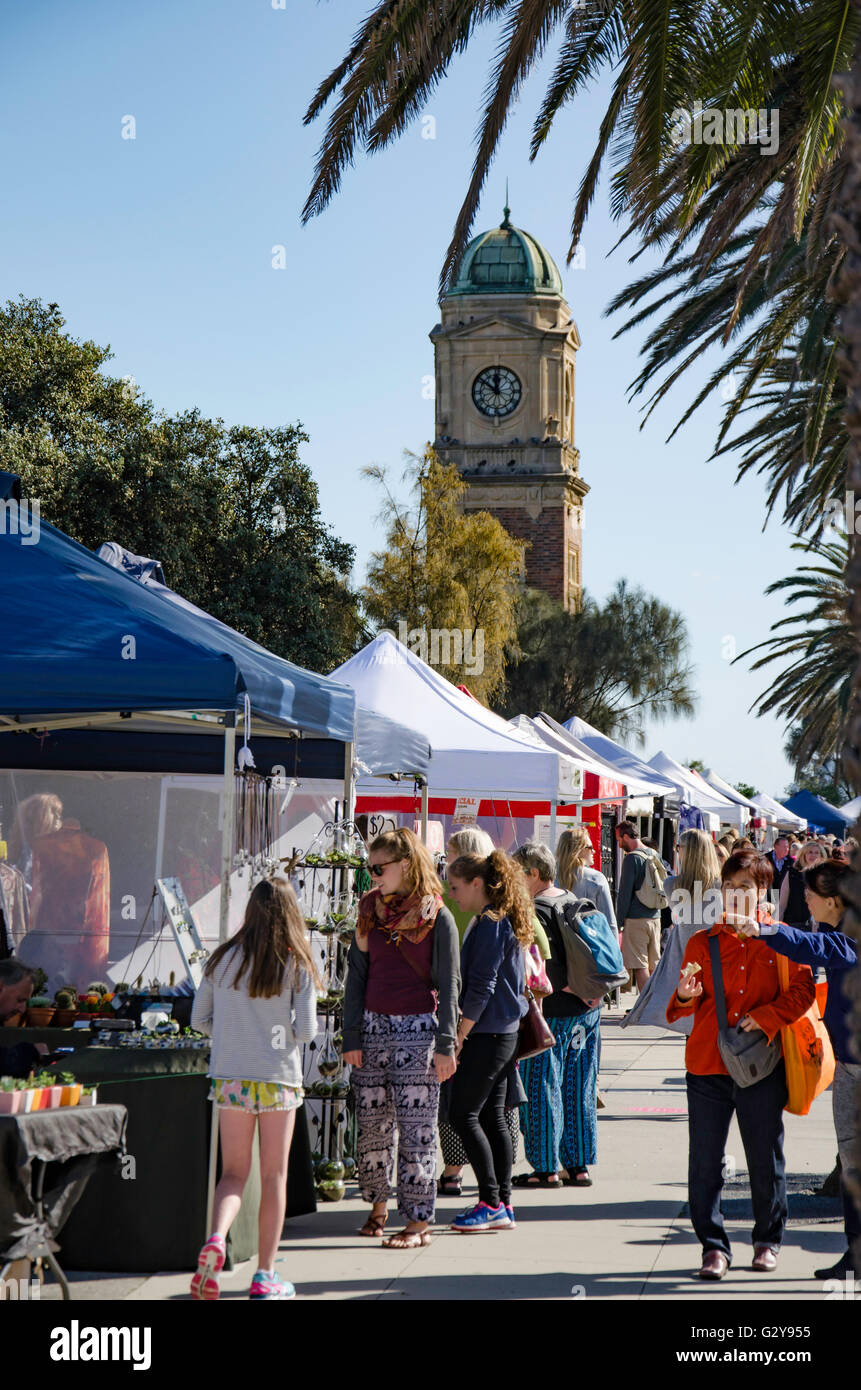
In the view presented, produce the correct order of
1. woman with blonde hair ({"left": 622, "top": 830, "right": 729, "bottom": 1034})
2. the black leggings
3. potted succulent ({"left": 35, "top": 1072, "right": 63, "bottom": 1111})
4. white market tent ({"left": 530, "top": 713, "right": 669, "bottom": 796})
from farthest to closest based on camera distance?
1. white market tent ({"left": 530, "top": 713, "right": 669, "bottom": 796})
2. woman with blonde hair ({"left": 622, "top": 830, "right": 729, "bottom": 1034})
3. the black leggings
4. potted succulent ({"left": 35, "top": 1072, "right": 63, "bottom": 1111})

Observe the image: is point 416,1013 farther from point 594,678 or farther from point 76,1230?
point 594,678

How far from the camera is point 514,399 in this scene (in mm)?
73750

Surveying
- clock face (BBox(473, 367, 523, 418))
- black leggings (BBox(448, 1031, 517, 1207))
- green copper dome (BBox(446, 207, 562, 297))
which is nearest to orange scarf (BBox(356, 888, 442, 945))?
black leggings (BBox(448, 1031, 517, 1207))

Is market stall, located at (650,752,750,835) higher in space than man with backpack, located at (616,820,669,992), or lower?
higher

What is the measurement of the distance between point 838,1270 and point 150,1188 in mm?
2915

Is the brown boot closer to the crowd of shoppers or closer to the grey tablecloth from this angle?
the crowd of shoppers

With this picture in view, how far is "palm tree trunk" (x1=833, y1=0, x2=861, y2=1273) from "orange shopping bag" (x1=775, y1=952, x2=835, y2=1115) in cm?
377

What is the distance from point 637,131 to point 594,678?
176 ft

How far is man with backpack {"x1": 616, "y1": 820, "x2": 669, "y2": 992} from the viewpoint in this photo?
16531mm

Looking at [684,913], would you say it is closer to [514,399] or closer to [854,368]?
[854,368]

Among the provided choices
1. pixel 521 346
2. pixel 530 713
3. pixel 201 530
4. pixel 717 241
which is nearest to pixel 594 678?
pixel 530 713

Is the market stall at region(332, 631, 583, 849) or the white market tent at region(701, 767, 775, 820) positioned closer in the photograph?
the market stall at region(332, 631, 583, 849)

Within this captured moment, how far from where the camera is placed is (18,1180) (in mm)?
5316
